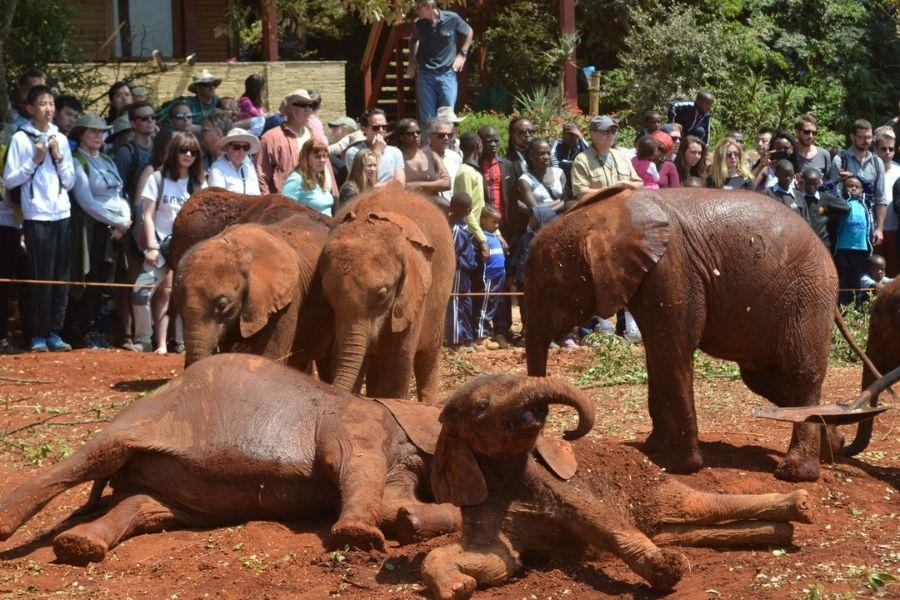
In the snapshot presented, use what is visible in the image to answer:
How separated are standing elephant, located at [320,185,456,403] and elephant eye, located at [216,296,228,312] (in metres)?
0.66

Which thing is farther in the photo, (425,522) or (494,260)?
(494,260)

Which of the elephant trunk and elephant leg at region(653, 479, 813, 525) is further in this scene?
elephant leg at region(653, 479, 813, 525)

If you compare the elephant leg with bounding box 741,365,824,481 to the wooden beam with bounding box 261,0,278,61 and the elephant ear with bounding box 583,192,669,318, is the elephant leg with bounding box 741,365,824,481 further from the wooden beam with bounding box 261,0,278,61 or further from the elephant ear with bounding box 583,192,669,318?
the wooden beam with bounding box 261,0,278,61

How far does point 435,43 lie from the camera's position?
61.0 feet

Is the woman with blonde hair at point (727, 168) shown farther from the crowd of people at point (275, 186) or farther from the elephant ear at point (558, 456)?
the elephant ear at point (558, 456)

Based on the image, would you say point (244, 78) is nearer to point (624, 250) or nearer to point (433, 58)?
point (433, 58)

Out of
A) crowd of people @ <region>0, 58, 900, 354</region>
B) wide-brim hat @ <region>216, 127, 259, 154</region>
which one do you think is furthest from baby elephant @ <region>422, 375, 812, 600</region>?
wide-brim hat @ <region>216, 127, 259, 154</region>

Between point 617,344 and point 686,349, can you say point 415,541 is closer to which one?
point 686,349

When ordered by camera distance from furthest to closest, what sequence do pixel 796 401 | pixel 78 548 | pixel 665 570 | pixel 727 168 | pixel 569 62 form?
pixel 569 62 < pixel 727 168 < pixel 796 401 < pixel 78 548 < pixel 665 570

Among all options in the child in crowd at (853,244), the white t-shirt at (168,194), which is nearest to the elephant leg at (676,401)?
the white t-shirt at (168,194)

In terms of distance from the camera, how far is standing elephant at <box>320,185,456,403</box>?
30.2ft

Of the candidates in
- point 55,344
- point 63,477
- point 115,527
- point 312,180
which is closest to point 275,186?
point 312,180

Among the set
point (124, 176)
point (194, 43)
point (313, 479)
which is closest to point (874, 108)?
point (194, 43)

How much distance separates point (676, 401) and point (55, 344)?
287 inches
